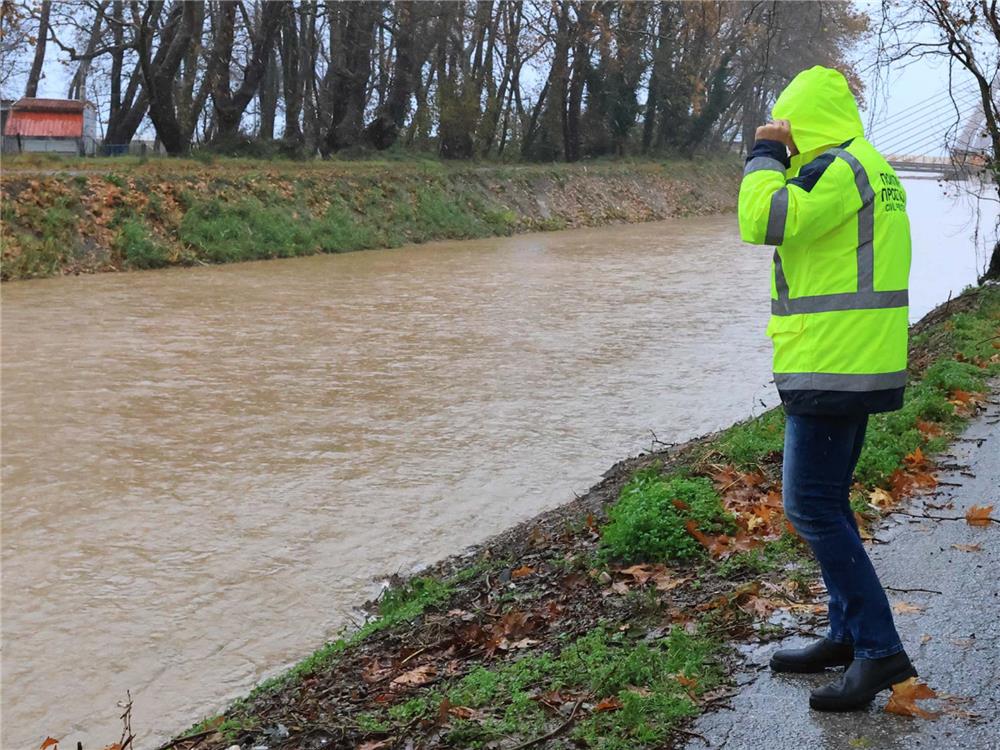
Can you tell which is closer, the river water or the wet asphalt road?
the wet asphalt road

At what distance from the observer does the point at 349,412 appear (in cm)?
1211

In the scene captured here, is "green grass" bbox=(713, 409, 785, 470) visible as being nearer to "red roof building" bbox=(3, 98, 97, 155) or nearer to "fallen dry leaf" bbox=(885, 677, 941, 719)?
"fallen dry leaf" bbox=(885, 677, 941, 719)

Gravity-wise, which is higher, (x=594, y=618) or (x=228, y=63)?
(x=228, y=63)

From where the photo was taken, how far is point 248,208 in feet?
91.0

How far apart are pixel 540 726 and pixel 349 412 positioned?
26.5 ft

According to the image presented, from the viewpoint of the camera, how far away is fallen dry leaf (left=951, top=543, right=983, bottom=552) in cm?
581

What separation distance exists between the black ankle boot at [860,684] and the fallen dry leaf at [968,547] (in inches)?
72.9

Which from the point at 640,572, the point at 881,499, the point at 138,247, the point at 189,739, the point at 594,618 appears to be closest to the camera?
the point at 189,739

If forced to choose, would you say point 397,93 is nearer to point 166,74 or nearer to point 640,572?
point 166,74

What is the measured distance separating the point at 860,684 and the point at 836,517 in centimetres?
58

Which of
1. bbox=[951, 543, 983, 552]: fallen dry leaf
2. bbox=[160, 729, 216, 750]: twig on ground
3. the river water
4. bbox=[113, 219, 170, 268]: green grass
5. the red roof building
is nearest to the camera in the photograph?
bbox=[160, 729, 216, 750]: twig on ground

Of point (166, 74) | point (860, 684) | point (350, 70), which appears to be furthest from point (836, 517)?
point (350, 70)

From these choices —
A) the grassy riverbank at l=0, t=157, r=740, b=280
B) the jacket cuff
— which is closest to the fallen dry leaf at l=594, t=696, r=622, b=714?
the jacket cuff

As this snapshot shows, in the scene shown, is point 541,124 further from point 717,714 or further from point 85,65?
point 717,714
